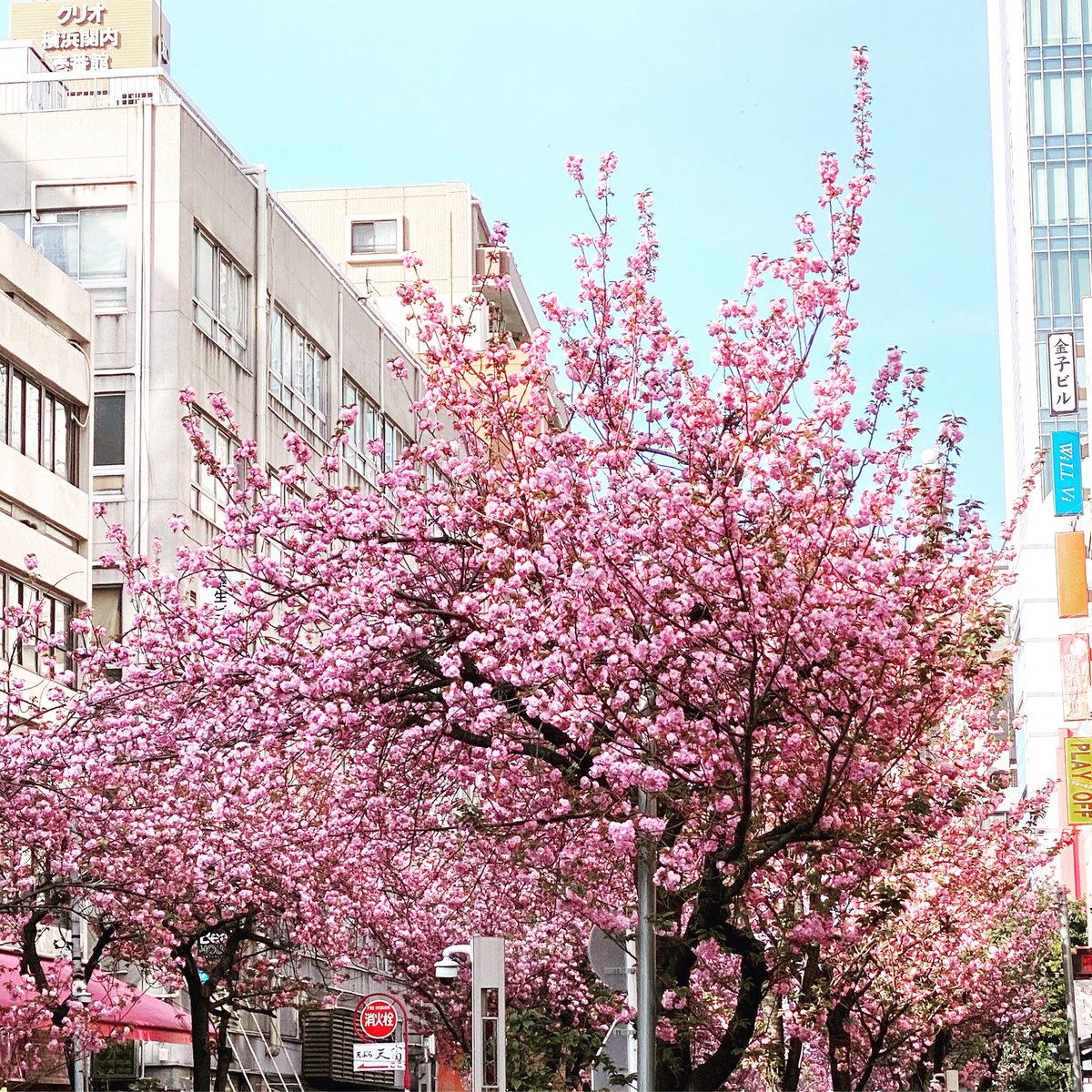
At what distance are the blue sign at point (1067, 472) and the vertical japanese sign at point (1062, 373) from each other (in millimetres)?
5749

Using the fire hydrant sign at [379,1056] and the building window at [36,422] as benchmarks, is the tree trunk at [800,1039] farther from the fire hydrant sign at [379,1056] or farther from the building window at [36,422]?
the building window at [36,422]

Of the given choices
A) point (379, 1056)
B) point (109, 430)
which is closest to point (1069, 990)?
point (379, 1056)

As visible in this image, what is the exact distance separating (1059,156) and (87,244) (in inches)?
3216

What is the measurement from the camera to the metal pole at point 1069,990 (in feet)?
158

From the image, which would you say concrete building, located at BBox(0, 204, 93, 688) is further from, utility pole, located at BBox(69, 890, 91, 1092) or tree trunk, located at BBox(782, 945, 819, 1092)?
tree trunk, located at BBox(782, 945, 819, 1092)

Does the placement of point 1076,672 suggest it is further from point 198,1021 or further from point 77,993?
point 77,993

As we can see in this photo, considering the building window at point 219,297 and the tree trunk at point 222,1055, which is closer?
the tree trunk at point 222,1055

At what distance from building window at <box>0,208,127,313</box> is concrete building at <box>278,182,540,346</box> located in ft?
111

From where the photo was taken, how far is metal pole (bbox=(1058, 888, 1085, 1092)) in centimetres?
4813

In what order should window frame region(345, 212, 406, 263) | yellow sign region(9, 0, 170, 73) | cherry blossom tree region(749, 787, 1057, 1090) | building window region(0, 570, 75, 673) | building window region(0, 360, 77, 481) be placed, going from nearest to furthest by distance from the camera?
cherry blossom tree region(749, 787, 1057, 1090) < building window region(0, 570, 75, 673) < building window region(0, 360, 77, 481) < yellow sign region(9, 0, 170, 73) < window frame region(345, 212, 406, 263)

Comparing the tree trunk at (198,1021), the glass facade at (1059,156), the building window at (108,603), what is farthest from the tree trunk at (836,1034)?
the glass facade at (1059,156)

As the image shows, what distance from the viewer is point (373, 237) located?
8288 cm

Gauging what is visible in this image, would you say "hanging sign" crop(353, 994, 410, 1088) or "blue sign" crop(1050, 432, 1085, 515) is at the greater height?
"blue sign" crop(1050, 432, 1085, 515)

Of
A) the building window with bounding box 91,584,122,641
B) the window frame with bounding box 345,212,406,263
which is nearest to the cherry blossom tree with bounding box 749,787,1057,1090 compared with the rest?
the building window with bounding box 91,584,122,641
